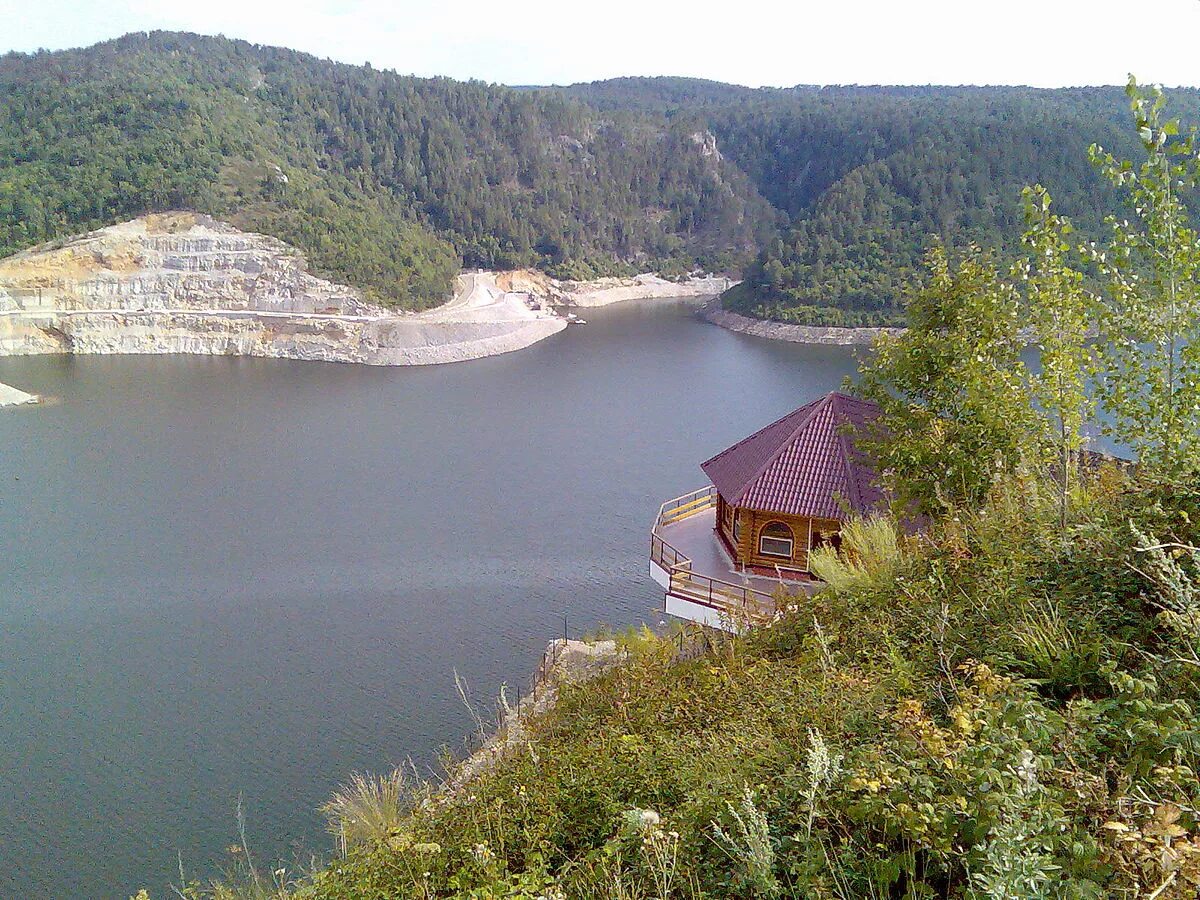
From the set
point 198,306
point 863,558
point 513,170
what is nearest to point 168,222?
point 198,306

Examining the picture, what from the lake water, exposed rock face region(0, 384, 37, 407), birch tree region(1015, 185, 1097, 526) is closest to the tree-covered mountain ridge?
exposed rock face region(0, 384, 37, 407)

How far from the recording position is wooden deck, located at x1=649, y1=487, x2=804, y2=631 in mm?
11586

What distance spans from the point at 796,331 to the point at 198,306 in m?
36.8

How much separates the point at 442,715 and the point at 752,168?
115 meters

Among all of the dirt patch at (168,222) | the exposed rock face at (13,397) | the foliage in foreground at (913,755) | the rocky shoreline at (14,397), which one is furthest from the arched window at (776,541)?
the dirt patch at (168,222)

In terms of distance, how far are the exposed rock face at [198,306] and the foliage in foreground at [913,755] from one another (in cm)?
4556

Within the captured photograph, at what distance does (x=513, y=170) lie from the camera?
9681 cm

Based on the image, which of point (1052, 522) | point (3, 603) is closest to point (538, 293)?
point (3, 603)

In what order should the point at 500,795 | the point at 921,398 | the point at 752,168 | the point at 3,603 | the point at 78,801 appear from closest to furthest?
1. the point at 500,795
2. the point at 921,398
3. the point at 78,801
4. the point at 3,603
5. the point at 752,168

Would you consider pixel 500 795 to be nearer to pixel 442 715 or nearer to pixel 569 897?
pixel 569 897

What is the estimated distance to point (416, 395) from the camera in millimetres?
39188

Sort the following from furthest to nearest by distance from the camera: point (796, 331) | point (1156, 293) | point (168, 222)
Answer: point (796, 331) < point (168, 222) < point (1156, 293)

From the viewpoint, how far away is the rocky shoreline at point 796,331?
5456 centimetres

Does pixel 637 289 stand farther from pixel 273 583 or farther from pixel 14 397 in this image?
pixel 273 583
